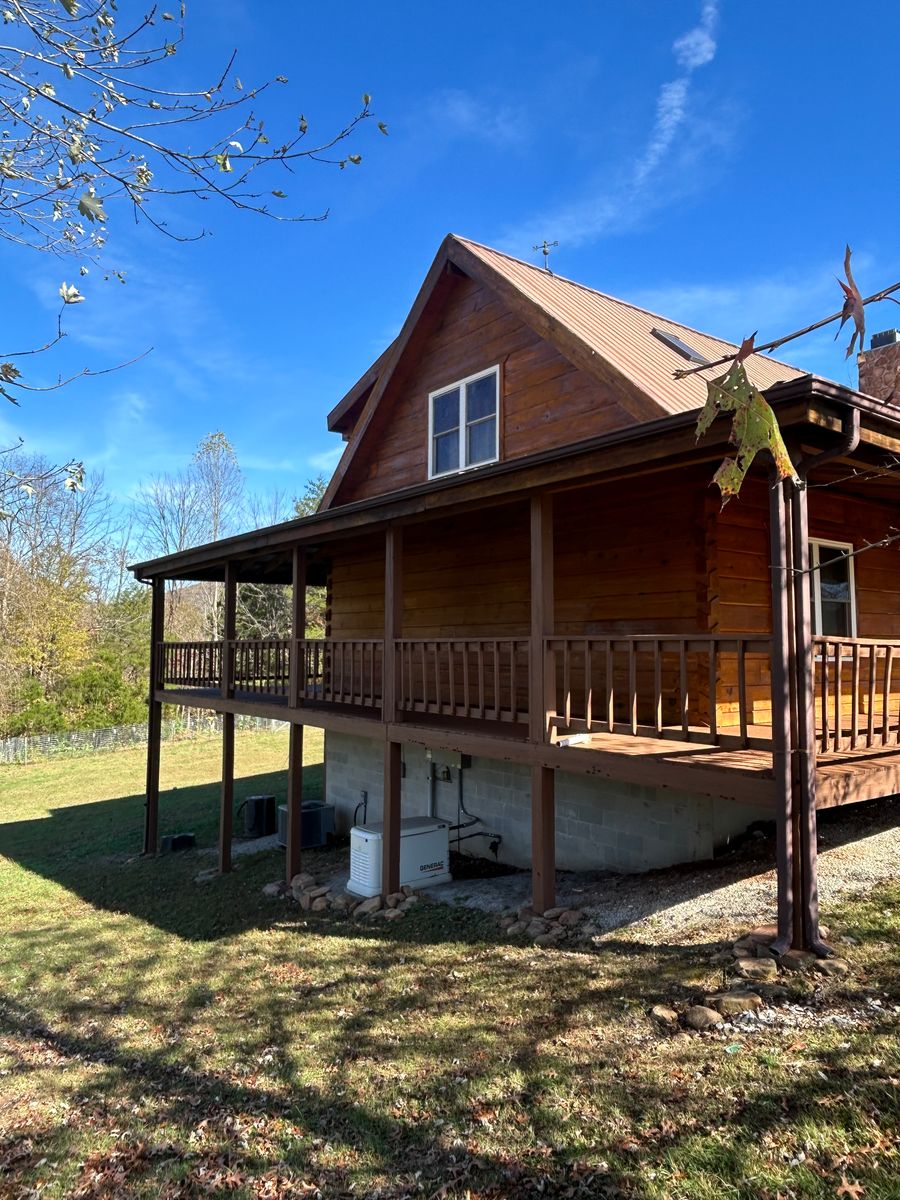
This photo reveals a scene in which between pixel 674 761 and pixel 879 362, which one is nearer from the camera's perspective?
pixel 674 761

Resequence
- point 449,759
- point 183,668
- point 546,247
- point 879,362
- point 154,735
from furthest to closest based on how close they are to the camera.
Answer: point 183,668 < point 154,735 < point 546,247 < point 879,362 < point 449,759

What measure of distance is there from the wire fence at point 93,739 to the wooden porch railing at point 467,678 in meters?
15.0

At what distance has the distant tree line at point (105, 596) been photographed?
28469mm

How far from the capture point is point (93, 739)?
26672 mm

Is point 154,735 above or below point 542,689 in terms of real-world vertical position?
below

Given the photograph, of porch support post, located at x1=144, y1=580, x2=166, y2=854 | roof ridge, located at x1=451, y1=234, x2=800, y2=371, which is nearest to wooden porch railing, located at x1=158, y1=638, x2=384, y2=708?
porch support post, located at x1=144, y1=580, x2=166, y2=854

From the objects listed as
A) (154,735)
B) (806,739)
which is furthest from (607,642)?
(154,735)

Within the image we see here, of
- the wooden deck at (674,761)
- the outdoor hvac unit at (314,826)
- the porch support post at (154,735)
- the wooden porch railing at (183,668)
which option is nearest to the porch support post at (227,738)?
the outdoor hvac unit at (314,826)

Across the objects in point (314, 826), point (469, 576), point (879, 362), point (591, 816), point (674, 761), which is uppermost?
point (879, 362)

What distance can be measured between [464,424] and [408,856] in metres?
6.17

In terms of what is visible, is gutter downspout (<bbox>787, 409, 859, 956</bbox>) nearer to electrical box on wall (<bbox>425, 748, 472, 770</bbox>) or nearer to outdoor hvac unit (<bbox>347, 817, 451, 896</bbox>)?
outdoor hvac unit (<bbox>347, 817, 451, 896</bbox>)

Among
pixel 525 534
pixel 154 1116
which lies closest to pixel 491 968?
pixel 154 1116

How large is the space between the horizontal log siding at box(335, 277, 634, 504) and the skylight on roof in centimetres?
205

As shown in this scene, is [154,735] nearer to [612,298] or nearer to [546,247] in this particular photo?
[612,298]
